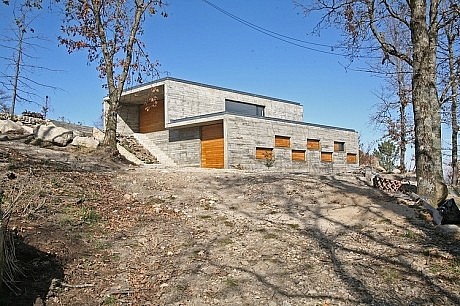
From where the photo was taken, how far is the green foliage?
94.4 ft

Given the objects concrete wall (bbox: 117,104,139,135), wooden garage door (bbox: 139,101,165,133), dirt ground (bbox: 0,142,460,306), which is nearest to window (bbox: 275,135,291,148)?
wooden garage door (bbox: 139,101,165,133)

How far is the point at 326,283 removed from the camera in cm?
418

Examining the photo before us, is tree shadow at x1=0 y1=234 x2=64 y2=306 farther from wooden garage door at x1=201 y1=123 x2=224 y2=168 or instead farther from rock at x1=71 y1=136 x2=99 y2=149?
wooden garage door at x1=201 y1=123 x2=224 y2=168

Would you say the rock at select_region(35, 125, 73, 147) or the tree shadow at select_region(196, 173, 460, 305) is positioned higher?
the rock at select_region(35, 125, 73, 147)

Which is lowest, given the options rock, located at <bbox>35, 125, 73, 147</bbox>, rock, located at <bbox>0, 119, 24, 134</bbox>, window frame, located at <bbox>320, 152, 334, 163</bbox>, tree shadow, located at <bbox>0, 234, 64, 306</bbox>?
tree shadow, located at <bbox>0, 234, 64, 306</bbox>

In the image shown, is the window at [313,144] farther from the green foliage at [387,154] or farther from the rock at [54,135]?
the rock at [54,135]

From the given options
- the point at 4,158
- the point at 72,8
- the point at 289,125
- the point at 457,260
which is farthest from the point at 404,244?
the point at 289,125

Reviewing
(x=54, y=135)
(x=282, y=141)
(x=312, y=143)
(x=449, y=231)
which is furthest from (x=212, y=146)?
(x=449, y=231)

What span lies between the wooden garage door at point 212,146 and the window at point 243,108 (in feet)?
13.2

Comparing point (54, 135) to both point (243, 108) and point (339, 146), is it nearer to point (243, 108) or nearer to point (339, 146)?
point (243, 108)

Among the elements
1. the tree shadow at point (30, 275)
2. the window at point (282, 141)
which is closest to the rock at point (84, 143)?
the window at point (282, 141)

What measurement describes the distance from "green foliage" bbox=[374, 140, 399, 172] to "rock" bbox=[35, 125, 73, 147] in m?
22.5

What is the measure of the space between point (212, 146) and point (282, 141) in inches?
170

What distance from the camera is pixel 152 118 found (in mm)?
25328
